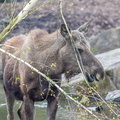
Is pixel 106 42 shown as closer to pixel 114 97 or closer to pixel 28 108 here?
pixel 114 97

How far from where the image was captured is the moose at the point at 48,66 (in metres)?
7.19

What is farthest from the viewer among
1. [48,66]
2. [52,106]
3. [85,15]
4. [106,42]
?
[85,15]

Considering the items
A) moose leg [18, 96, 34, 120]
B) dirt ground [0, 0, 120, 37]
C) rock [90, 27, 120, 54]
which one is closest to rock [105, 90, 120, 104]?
moose leg [18, 96, 34, 120]

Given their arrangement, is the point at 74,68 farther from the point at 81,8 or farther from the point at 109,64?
the point at 81,8

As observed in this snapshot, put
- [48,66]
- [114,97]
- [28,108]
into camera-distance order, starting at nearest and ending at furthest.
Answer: [48,66] → [28,108] → [114,97]

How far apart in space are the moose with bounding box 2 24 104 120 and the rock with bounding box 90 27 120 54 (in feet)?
26.6

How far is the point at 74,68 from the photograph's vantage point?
7379mm

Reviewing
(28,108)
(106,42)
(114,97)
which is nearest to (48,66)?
(28,108)

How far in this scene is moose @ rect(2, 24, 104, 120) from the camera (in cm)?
719

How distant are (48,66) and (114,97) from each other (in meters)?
3.94

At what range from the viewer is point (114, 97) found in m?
10.6

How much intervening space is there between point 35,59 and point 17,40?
1.47 metres

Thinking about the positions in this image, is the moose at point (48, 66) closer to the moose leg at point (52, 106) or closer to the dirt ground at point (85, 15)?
the moose leg at point (52, 106)

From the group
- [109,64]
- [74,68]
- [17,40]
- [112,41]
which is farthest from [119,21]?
[74,68]
